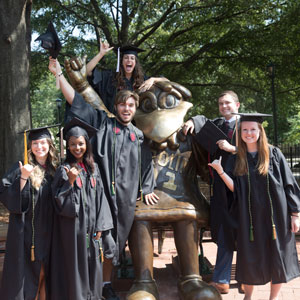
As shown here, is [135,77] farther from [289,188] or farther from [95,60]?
[289,188]

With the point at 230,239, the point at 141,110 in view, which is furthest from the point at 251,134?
the point at 141,110

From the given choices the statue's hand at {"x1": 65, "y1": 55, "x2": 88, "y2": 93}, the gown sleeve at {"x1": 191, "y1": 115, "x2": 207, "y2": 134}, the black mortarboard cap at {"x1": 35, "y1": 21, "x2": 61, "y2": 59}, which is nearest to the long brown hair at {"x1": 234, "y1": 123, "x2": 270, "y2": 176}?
the gown sleeve at {"x1": 191, "y1": 115, "x2": 207, "y2": 134}

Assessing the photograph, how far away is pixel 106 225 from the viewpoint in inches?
129

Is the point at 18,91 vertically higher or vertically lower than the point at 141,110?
higher

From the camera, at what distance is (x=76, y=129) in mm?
3277

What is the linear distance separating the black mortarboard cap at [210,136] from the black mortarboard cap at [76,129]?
1115 millimetres

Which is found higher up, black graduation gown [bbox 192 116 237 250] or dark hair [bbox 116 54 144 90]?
dark hair [bbox 116 54 144 90]

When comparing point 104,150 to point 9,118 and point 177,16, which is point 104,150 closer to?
point 9,118

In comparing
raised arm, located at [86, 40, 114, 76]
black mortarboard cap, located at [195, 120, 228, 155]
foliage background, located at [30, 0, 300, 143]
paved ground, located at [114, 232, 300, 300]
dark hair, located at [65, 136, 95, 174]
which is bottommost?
paved ground, located at [114, 232, 300, 300]

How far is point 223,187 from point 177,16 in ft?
28.3

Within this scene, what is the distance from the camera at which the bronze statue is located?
3533mm

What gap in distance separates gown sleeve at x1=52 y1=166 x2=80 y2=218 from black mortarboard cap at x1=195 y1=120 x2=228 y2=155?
147 cm

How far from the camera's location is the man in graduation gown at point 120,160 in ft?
11.7

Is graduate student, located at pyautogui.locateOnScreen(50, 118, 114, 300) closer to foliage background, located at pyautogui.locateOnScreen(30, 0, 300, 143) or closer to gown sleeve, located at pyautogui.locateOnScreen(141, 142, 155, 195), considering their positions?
gown sleeve, located at pyautogui.locateOnScreen(141, 142, 155, 195)
